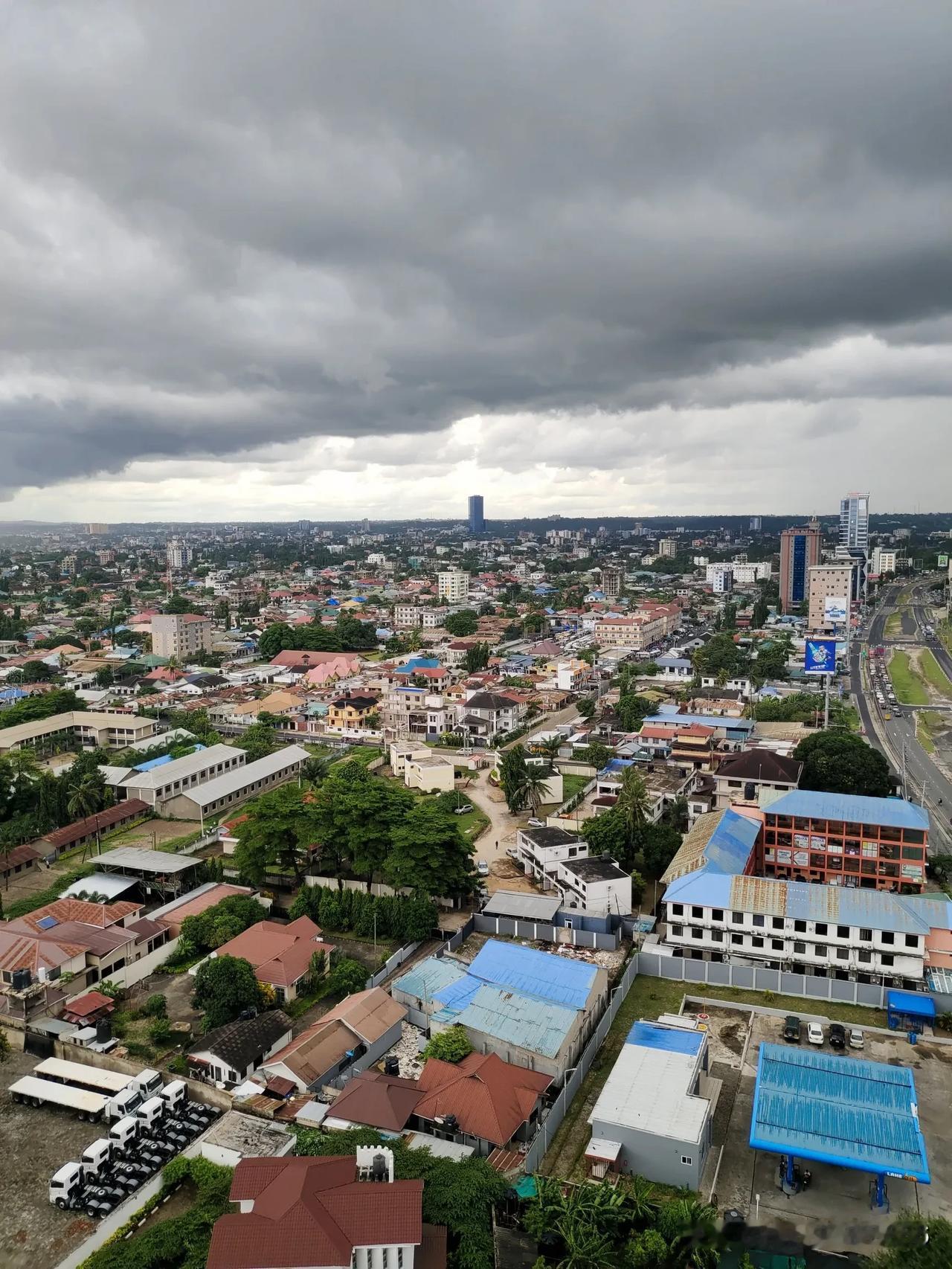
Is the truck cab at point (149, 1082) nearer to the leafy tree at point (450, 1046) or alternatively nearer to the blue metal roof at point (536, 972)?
the leafy tree at point (450, 1046)

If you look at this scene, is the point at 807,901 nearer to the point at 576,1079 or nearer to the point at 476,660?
the point at 576,1079

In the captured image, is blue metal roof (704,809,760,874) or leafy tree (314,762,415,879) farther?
leafy tree (314,762,415,879)

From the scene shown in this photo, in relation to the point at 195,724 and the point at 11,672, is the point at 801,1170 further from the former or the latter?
the point at 11,672

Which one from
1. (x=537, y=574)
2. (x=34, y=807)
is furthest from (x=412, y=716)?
(x=537, y=574)

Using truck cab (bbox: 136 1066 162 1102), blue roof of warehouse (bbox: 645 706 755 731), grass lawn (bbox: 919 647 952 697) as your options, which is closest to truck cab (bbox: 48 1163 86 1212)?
truck cab (bbox: 136 1066 162 1102)

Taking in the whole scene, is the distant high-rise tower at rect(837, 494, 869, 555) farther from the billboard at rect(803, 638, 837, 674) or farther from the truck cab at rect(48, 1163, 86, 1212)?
the truck cab at rect(48, 1163, 86, 1212)

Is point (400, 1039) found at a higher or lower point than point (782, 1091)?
lower

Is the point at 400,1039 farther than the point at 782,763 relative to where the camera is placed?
No

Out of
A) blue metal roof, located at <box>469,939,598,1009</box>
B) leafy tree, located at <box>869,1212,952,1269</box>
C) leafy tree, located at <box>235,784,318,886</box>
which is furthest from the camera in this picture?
leafy tree, located at <box>235,784,318,886</box>
